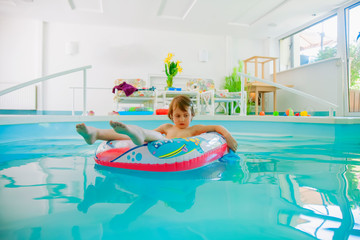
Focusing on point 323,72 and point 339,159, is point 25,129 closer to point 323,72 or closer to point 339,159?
point 339,159

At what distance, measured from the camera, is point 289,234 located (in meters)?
0.73

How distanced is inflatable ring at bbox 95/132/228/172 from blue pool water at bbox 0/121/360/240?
5 centimetres

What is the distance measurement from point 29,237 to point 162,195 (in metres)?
0.51

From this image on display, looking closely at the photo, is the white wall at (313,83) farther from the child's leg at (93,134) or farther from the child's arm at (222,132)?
the child's leg at (93,134)

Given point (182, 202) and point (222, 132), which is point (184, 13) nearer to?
point (222, 132)

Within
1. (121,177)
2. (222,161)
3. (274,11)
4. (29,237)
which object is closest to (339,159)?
(222,161)

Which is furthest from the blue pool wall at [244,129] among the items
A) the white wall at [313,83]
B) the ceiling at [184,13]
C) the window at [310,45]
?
the window at [310,45]

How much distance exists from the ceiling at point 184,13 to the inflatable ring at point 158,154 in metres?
5.25

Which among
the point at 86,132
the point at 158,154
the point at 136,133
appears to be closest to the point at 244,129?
the point at 158,154

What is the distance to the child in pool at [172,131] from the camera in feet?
4.47

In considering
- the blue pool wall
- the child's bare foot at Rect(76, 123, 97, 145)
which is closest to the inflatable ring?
the child's bare foot at Rect(76, 123, 97, 145)

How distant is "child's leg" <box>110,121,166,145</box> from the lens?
119cm

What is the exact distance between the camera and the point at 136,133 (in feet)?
4.35

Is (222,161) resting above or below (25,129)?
below
